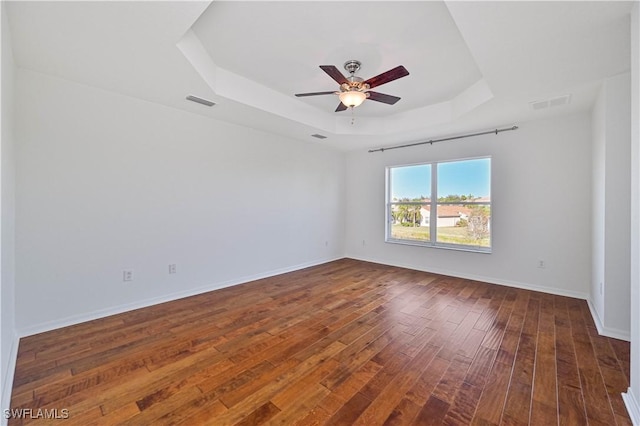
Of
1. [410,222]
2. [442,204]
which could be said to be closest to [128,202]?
[410,222]

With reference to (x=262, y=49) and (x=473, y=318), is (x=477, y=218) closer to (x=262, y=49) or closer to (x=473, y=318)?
(x=473, y=318)

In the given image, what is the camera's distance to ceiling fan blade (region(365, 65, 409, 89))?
2357 mm

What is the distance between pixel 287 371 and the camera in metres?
2.01

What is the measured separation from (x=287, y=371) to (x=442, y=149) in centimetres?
443

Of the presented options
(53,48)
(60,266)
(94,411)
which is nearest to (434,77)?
(53,48)

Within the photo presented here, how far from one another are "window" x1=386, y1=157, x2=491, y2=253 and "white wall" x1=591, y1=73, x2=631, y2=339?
174cm

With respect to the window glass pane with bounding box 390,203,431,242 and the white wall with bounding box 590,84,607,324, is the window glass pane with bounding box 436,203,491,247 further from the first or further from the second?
→ the white wall with bounding box 590,84,607,324

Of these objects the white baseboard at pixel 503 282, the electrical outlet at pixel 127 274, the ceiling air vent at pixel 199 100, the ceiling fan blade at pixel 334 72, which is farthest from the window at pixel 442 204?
the electrical outlet at pixel 127 274

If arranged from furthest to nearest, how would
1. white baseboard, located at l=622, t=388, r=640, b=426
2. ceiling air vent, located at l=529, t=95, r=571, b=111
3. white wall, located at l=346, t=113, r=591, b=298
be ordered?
white wall, located at l=346, t=113, r=591, b=298, ceiling air vent, located at l=529, t=95, r=571, b=111, white baseboard, located at l=622, t=388, r=640, b=426

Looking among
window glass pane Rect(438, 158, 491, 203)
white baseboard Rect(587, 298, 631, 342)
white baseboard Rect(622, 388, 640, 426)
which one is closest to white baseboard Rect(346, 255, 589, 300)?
white baseboard Rect(587, 298, 631, 342)

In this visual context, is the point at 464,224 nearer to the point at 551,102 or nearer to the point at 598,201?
the point at 598,201

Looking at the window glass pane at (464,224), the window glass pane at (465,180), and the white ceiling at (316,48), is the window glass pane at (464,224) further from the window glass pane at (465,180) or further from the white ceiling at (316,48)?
the white ceiling at (316,48)

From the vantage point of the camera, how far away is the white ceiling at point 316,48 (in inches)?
71.8

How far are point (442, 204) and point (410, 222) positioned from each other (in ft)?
2.41
